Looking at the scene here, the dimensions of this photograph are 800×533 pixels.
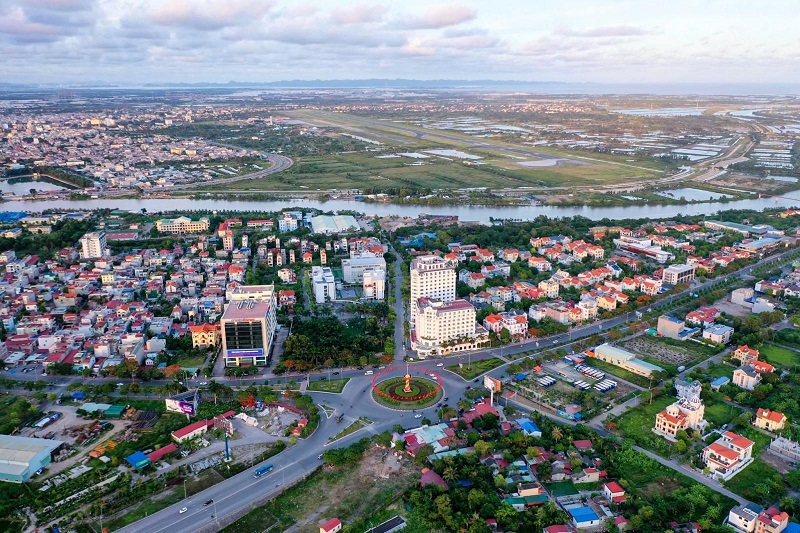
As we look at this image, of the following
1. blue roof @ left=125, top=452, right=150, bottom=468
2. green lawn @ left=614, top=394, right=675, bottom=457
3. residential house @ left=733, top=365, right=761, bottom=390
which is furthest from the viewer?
residential house @ left=733, top=365, right=761, bottom=390

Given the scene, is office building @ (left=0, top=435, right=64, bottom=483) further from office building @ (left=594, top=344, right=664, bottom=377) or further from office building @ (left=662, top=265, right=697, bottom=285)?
office building @ (left=662, top=265, right=697, bottom=285)

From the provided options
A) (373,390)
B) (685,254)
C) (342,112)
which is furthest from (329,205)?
(342,112)

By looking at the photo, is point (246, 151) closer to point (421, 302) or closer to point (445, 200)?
point (445, 200)

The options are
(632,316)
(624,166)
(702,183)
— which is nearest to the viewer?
(632,316)

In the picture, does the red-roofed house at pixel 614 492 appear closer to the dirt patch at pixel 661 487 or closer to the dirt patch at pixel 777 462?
the dirt patch at pixel 661 487

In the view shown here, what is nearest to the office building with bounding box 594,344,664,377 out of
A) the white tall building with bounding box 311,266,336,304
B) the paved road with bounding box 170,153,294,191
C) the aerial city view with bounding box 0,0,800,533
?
the aerial city view with bounding box 0,0,800,533

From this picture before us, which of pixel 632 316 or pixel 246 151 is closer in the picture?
pixel 632 316
